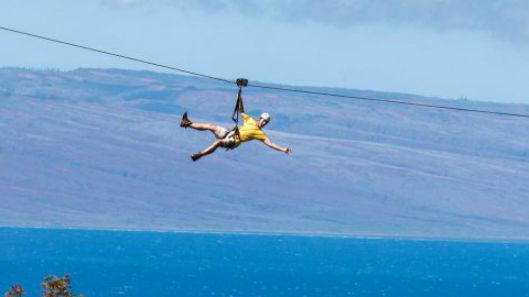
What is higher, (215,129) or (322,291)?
(215,129)

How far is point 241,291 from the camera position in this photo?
640 ft

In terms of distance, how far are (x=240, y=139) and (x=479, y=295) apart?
175 meters

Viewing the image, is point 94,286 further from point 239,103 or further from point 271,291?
point 239,103

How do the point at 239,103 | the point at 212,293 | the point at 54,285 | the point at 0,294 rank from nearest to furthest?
the point at 239,103 → the point at 54,285 → the point at 0,294 → the point at 212,293

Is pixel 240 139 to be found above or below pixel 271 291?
above

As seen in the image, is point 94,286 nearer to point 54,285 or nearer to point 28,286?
point 28,286

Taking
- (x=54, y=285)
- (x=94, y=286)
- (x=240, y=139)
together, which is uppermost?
(x=240, y=139)

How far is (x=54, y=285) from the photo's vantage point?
49.1 m

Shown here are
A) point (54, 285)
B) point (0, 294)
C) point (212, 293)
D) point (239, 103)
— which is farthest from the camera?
point (212, 293)

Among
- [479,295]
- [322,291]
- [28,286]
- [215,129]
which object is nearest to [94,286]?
[28,286]

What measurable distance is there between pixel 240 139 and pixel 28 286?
15526cm

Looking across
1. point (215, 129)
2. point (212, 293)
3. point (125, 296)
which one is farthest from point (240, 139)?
point (212, 293)

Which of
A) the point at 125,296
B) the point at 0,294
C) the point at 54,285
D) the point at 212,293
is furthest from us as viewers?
the point at 212,293

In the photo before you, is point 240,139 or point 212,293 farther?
point 212,293
